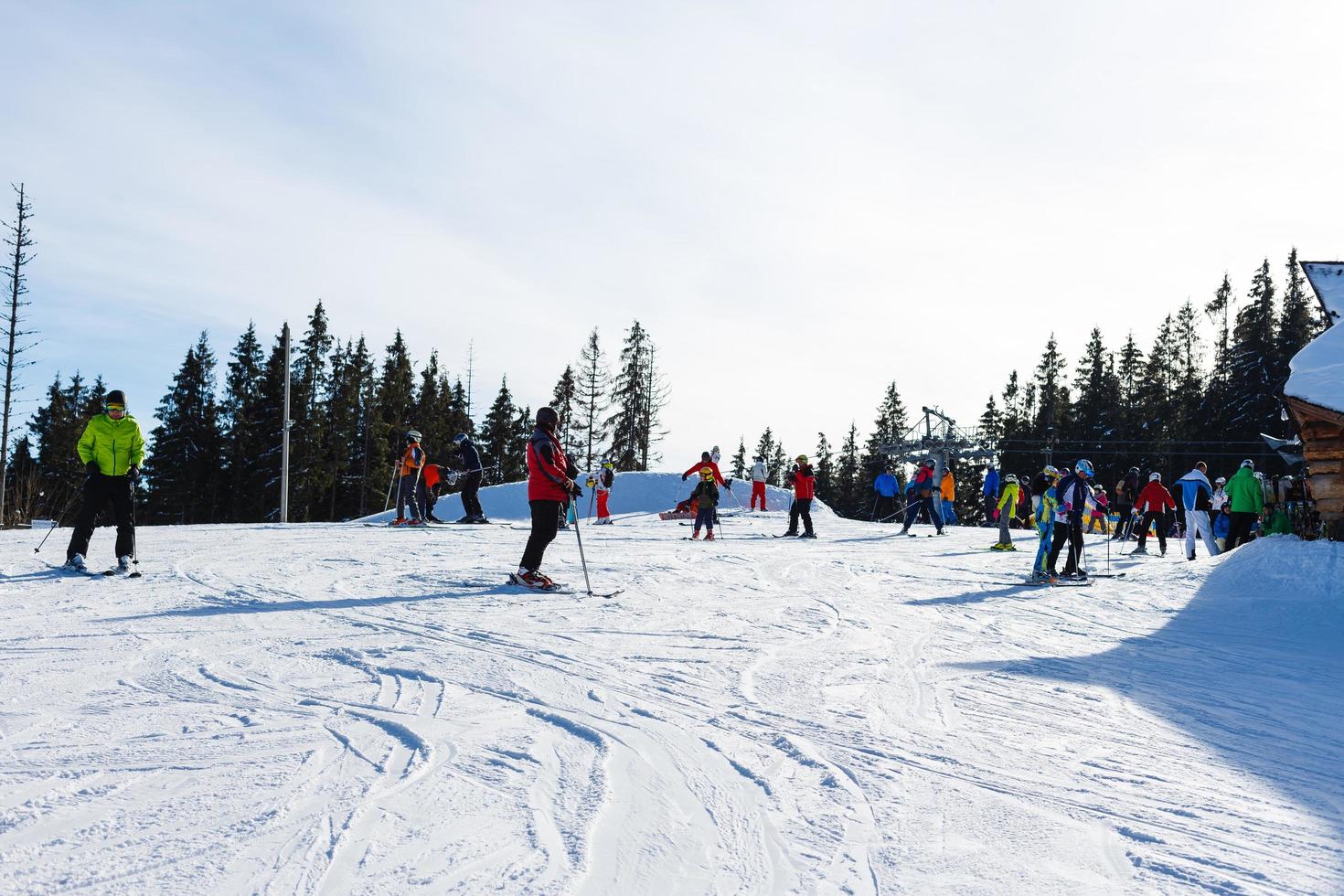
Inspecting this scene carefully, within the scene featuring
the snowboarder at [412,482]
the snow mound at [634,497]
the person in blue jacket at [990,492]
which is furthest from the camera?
the snow mound at [634,497]

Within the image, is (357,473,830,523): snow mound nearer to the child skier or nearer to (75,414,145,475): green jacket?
the child skier

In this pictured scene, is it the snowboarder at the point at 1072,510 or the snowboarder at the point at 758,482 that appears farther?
the snowboarder at the point at 758,482

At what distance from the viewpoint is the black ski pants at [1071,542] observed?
40.5ft

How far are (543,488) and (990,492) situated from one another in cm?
2078

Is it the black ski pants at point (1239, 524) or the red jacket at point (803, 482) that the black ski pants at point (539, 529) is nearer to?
the red jacket at point (803, 482)

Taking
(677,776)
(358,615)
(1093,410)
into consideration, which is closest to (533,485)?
(358,615)

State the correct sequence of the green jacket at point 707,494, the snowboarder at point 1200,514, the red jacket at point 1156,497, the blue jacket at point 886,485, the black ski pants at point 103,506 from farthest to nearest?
the blue jacket at point 886,485 → the green jacket at point 707,494 → the red jacket at point 1156,497 → the snowboarder at point 1200,514 → the black ski pants at point 103,506

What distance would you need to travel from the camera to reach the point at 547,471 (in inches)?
349

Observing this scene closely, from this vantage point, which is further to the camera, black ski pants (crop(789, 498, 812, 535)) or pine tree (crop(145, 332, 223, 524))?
pine tree (crop(145, 332, 223, 524))

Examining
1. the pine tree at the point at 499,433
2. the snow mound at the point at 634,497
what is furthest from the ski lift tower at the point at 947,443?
the pine tree at the point at 499,433

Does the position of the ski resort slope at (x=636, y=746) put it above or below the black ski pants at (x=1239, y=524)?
below

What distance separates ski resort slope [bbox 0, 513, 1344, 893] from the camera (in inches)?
114

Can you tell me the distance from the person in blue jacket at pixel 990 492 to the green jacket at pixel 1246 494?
994 cm

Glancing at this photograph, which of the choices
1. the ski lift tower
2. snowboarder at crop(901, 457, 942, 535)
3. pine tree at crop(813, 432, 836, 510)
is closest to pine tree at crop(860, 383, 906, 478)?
pine tree at crop(813, 432, 836, 510)
